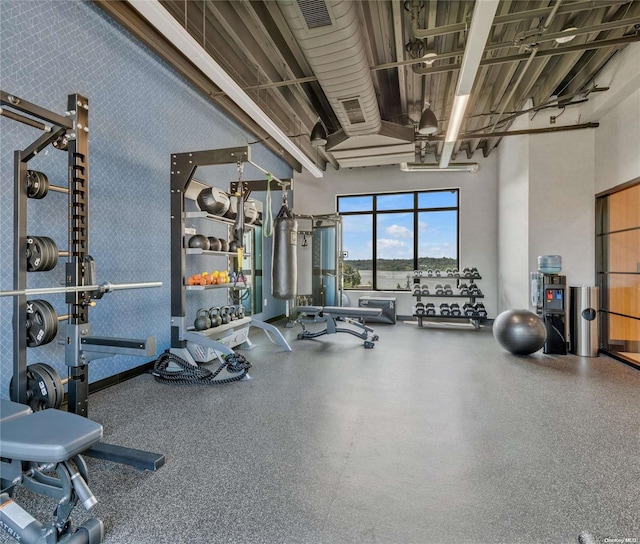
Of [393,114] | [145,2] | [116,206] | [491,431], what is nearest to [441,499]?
[491,431]

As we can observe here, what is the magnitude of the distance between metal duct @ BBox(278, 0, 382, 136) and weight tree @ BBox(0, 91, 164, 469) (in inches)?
72.1

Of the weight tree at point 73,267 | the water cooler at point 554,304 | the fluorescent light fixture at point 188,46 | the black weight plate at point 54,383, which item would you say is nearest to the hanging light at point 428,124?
the fluorescent light fixture at point 188,46

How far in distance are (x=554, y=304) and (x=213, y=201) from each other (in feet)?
16.0

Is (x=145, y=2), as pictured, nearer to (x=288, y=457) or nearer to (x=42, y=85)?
(x=42, y=85)

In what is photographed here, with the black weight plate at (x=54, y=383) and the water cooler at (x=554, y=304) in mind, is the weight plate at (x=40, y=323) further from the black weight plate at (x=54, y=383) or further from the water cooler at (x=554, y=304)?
the water cooler at (x=554, y=304)

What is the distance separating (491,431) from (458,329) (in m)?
4.49

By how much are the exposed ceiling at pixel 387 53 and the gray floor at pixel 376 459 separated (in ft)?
9.73

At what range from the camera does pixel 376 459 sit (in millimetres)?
2084

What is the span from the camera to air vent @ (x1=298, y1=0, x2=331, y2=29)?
2.62m

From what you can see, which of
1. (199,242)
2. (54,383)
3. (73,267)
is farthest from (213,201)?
(54,383)

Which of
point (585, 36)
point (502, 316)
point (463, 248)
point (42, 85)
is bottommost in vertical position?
point (502, 316)

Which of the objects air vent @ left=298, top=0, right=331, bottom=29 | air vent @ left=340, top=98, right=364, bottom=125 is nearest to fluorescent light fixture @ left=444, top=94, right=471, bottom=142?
air vent @ left=340, top=98, right=364, bottom=125

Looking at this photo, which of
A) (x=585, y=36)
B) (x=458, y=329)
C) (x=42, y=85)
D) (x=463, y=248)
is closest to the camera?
(x=42, y=85)

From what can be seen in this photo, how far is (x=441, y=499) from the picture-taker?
1.71 meters
